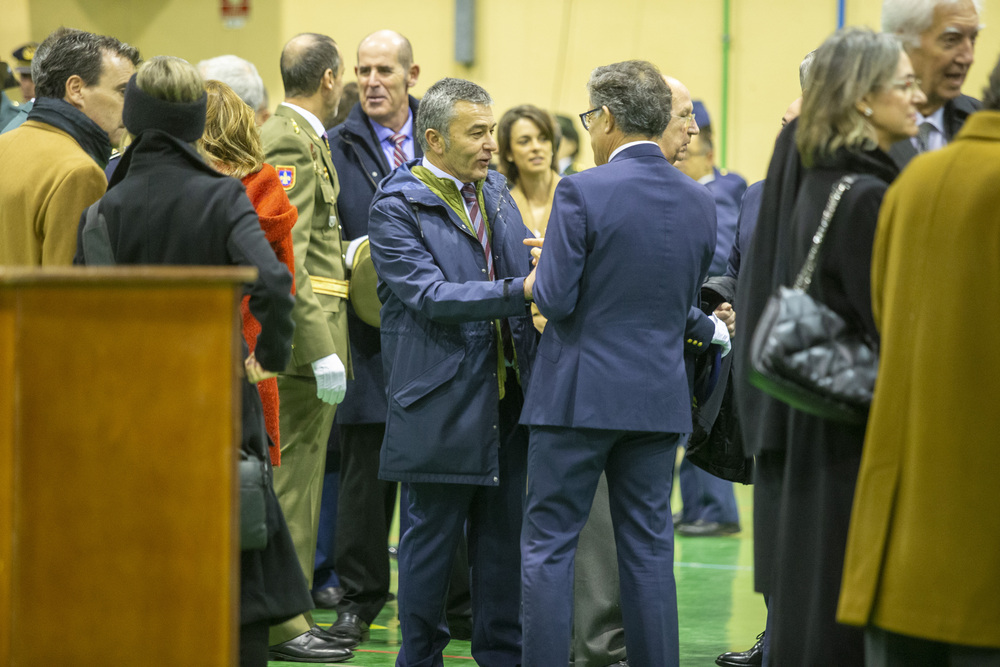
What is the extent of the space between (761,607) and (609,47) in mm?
4612

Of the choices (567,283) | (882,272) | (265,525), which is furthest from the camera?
(567,283)

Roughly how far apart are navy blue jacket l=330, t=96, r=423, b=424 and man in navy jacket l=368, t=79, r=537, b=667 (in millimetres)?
535

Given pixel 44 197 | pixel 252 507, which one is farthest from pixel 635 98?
pixel 44 197

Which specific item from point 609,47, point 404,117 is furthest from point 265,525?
point 609,47

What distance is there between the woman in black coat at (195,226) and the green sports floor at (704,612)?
111 cm

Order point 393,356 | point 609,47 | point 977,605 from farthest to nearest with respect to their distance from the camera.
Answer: point 609,47 → point 393,356 → point 977,605

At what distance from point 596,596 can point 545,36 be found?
17.3 ft

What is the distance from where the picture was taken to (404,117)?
14.3ft

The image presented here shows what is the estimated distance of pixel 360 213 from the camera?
3949 mm

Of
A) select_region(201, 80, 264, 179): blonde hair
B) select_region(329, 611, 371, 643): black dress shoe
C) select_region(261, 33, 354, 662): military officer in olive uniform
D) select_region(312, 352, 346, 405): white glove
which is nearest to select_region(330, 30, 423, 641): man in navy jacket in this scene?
select_region(329, 611, 371, 643): black dress shoe

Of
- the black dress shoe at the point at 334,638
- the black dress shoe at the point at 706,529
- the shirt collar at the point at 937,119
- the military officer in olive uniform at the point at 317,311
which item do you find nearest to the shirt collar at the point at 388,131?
the military officer in olive uniform at the point at 317,311

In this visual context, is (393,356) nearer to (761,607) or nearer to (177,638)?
(177,638)

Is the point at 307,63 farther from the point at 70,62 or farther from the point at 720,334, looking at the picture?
the point at 720,334

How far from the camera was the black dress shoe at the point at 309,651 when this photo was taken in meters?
3.42
